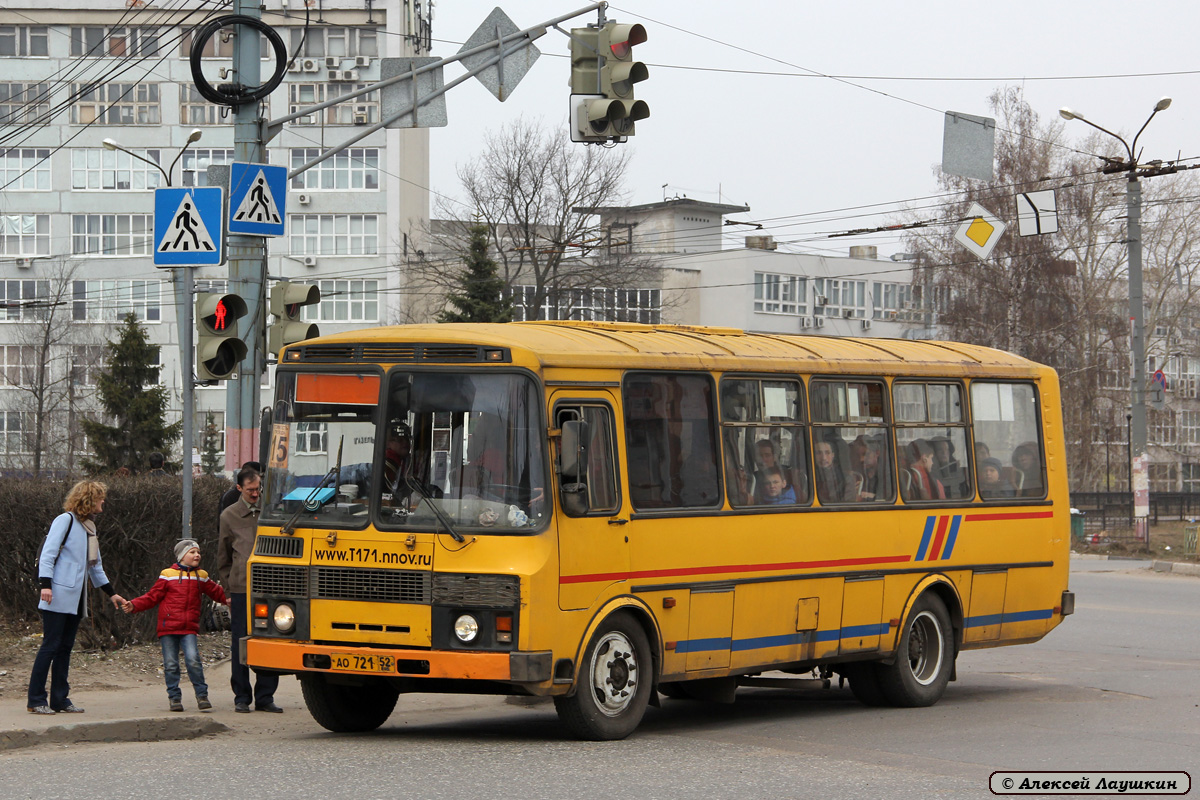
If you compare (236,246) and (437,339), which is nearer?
(437,339)

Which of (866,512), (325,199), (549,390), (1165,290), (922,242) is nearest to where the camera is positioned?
(549,390)

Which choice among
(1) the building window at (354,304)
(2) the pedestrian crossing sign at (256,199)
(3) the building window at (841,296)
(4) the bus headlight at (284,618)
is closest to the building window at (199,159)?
(1) the building window at (354,304)

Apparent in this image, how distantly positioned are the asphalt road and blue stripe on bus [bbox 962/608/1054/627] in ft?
2.14

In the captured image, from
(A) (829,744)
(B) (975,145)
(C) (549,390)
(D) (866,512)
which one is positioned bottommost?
(A) (829,744)

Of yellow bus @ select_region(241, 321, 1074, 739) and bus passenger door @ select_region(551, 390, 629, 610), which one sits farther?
bus passenger door @ select_region(551, 390, 629, 610)

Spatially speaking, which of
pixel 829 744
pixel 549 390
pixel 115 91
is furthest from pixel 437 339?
A: pixel 115 91

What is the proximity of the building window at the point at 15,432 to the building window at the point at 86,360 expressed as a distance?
3021 millimetres

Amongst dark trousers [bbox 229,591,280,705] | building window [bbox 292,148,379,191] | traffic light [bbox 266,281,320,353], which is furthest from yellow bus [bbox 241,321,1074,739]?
building window [bbox 292,148,379,191]

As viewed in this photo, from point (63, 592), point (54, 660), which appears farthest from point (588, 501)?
point (54, 660)

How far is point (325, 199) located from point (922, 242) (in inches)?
1211

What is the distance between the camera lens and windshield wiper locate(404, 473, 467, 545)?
31.0 ft

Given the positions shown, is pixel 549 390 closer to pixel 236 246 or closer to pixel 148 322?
pixel 236 246

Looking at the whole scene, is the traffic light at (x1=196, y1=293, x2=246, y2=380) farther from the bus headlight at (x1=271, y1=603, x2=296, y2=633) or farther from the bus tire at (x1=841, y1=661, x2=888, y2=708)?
the bus tire at (x1=841, y1=661, x2=888, y2=708)

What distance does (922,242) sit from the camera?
2322 inches
